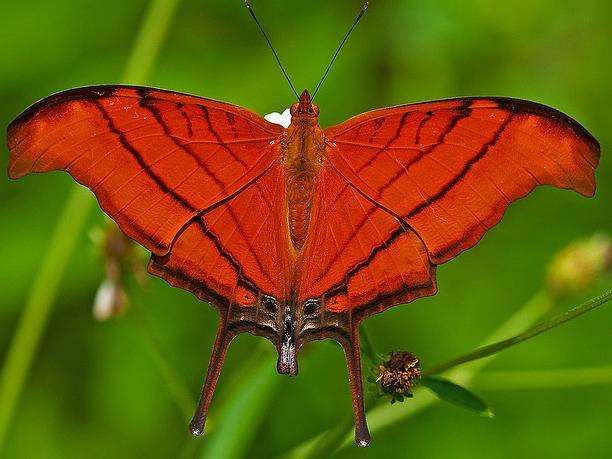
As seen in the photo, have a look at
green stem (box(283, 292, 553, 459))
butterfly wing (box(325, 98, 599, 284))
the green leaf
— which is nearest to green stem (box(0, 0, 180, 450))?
green stem (box(283, 292, 553, 459))

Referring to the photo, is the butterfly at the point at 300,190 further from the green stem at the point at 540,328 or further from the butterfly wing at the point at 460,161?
the green stem at the point at 540,328

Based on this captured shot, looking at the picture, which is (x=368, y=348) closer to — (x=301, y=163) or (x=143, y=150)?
(x=301, y=163)

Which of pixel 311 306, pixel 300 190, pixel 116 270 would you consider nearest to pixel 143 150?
pixel 300 190

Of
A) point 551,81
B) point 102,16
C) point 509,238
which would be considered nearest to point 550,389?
point 509,238

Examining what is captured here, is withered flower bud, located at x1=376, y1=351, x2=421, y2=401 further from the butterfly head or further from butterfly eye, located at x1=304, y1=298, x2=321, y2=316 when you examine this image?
the butterfly head

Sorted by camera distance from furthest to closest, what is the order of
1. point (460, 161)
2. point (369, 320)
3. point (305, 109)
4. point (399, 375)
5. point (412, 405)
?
1. point (369, 320)
2. point (412, 405)
3. point (305, 109)
4. point (399, 375)
5. point (460, 161)

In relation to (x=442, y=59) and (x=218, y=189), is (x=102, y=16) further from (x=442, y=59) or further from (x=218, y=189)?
(x=218, y=189)
